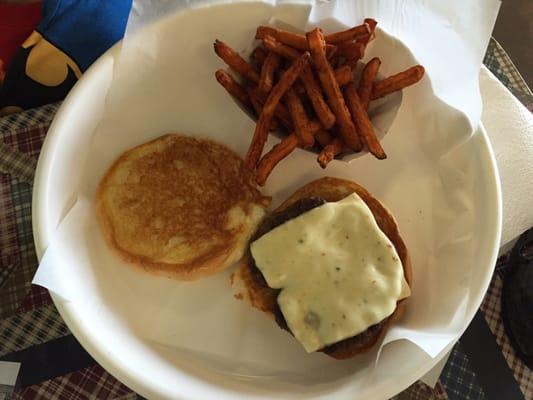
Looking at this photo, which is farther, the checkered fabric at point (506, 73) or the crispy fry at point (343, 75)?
the checkered fabric at point (506, 73)

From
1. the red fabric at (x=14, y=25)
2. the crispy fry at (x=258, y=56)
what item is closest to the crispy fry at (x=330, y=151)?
the crispy fry at (x=258, y=56)

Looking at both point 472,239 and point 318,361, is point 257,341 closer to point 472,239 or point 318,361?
point 318,361

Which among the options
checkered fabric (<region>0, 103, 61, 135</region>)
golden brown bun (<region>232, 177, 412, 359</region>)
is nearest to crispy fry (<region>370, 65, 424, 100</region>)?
golden brown bun (<region>232, 177, 412, 359</region>)

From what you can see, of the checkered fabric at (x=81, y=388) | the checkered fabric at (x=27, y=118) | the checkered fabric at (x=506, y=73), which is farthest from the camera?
the checkered fabric at (x=506, y=73)

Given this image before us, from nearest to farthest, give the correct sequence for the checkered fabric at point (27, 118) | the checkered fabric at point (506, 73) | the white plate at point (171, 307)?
the white plate at point (171, 307)
the checkered fabric at point (27, 118)
the checkered fabric at point (506, 73)

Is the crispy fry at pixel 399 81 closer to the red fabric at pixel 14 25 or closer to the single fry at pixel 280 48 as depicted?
the single fry at pixel 280 48

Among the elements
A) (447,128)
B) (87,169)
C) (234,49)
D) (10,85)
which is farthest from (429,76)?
(10,85)

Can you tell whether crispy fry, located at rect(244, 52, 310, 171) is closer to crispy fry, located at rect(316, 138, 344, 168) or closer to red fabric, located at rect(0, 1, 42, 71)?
crispy fry, located at rect(316, 138, 344, 168)
